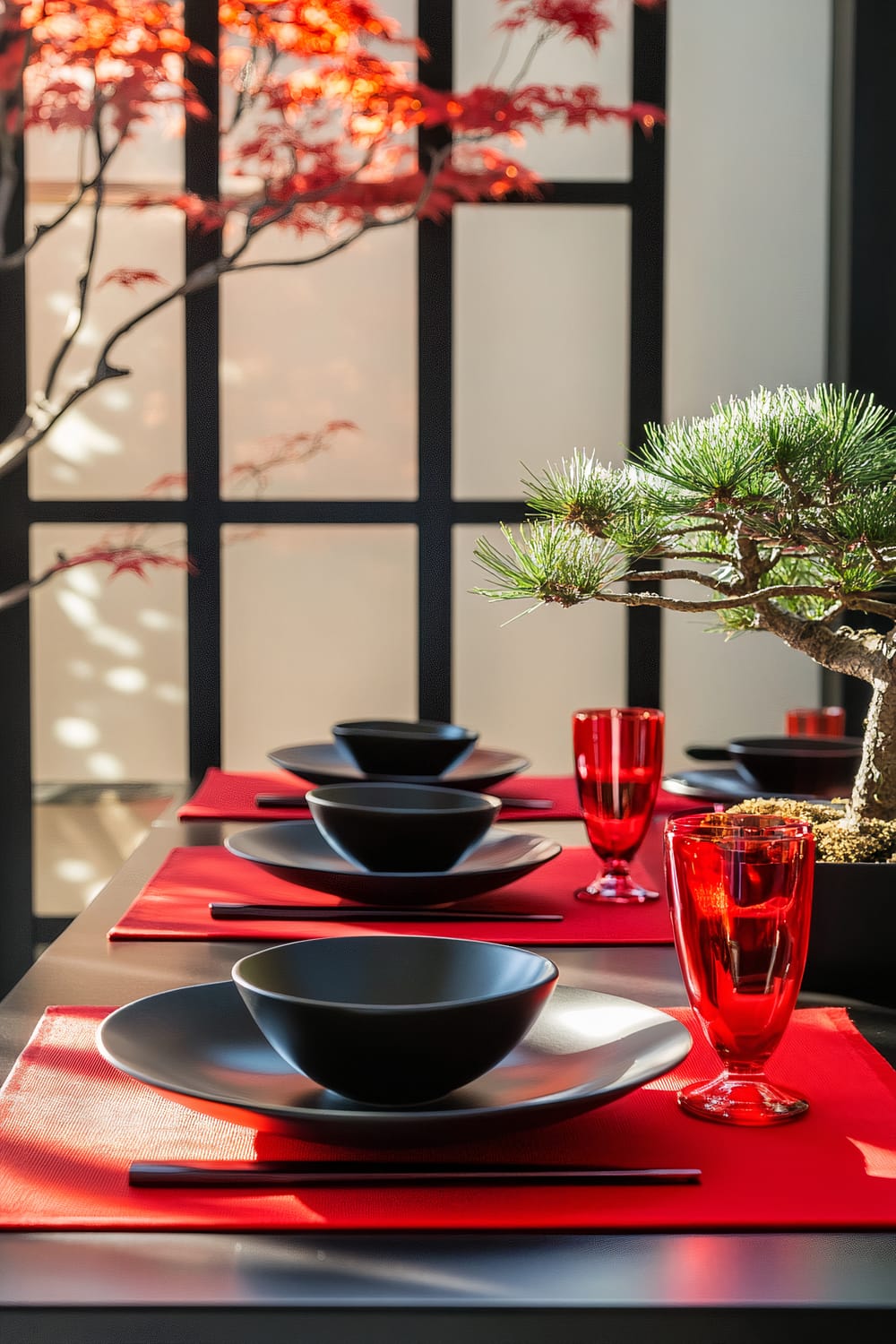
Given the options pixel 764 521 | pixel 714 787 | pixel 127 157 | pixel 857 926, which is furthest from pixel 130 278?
pixel 857 926

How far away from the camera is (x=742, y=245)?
315 centimetres

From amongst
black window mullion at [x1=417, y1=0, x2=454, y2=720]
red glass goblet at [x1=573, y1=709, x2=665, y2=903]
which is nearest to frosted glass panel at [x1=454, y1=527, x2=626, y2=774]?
black window mullion at [x1=417, y1=0, x2=454, y2=720]

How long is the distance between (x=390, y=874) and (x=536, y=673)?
6.82 feet

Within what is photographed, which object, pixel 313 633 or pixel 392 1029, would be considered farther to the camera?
pixel 313 633

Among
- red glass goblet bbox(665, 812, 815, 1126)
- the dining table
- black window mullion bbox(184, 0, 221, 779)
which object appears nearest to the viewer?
the dining table

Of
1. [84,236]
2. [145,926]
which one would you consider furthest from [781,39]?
[145,926]

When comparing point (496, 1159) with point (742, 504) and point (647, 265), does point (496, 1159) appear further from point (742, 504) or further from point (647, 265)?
point (647, 265)

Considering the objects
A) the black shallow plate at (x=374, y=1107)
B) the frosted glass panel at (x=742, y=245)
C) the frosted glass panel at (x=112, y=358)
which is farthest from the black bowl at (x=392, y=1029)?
the frosted glass panel at (x=112, y=358)

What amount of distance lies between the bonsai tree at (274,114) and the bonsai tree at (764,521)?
6.02 feet

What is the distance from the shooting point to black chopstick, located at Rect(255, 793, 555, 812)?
1.67m

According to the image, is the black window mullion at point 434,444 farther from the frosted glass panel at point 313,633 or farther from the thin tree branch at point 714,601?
the thin tree branch at point 714,601

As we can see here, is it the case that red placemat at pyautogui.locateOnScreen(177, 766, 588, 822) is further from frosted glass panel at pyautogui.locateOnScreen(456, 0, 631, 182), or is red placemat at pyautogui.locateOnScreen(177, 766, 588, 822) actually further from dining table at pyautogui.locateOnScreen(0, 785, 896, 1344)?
frosted glass panel at pyautogui.locateOnScreen(456, 0, 631, 182)

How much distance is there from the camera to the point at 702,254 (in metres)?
3.15

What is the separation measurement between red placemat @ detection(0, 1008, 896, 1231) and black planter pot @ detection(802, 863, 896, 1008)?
6.7 inches
